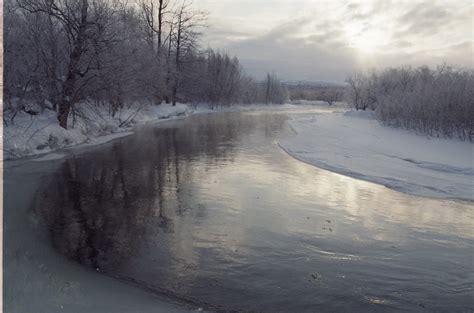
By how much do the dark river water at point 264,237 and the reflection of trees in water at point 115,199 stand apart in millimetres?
38

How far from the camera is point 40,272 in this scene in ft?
19.4

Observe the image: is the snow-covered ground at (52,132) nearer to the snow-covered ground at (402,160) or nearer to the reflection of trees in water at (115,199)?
the reflection of trees in water at (115,199)

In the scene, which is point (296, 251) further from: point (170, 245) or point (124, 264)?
point (124, 264)


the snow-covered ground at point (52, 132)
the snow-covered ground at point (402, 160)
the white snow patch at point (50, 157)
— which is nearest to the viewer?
the snow-covered ground at point (402, 160)

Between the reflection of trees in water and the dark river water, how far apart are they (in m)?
0.04

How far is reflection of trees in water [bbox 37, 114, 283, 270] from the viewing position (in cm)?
711

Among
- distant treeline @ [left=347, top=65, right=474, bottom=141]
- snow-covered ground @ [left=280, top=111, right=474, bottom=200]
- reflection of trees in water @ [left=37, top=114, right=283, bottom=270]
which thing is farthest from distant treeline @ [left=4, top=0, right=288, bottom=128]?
distant treeline @ [left=347, top=65, right=474, bottom=141]

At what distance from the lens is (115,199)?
33.6 feet

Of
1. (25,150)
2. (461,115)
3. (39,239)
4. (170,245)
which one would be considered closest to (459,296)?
(170,245)

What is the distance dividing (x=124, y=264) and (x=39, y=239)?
1.98 metres

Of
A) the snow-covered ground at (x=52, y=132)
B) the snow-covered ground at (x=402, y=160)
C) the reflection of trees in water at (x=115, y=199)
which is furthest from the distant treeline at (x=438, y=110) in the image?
the snow-covered ground at (x=52, y=132)

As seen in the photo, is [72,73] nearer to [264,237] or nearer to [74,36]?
[74,36]

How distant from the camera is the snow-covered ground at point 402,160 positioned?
13.6 metres

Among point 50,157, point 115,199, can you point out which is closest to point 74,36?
point 50,157
